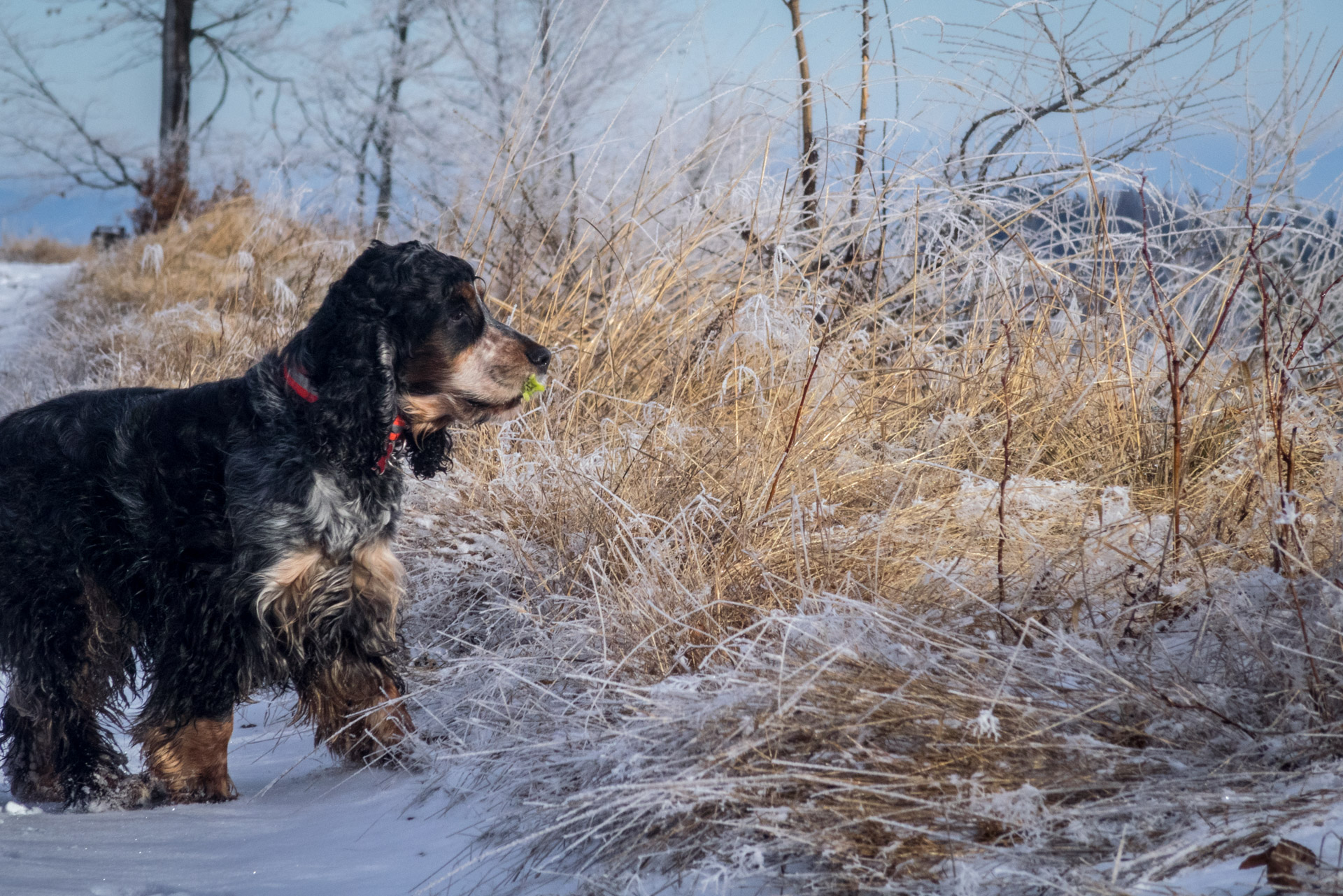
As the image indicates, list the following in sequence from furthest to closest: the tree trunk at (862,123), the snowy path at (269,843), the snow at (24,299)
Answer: the snow at (24,299) → the tree trunk at (862,123) → the snowy path at (269,843)

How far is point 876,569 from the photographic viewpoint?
2.18m

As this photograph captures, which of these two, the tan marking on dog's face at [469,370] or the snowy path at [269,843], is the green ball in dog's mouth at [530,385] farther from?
the snowy path at [269,843]

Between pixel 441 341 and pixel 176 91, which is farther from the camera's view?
pixel 176 91

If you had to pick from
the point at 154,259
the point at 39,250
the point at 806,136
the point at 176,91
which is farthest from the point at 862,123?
the point at 39,250

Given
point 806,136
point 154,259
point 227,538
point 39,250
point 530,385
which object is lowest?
point 227,538

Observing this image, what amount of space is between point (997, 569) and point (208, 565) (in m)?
1.87

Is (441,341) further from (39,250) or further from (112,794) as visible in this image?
(39,250)

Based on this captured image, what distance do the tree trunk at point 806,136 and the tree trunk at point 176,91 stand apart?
13.5 metres

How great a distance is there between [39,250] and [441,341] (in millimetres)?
17937

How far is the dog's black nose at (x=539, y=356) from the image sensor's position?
2.61 m

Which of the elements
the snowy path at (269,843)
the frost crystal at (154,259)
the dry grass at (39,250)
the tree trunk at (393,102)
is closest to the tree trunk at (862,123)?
the snowy path at (269,843)

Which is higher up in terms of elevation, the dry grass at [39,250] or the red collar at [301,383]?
the dry grass at [39,250]

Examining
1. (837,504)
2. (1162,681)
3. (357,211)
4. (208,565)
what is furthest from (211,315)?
(1162,681)

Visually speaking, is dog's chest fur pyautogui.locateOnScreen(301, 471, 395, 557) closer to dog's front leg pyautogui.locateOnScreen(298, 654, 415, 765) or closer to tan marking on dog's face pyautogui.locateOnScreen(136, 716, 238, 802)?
dog's front leg pyautogui.locateOnScreen(298, 654, 415, 765)
